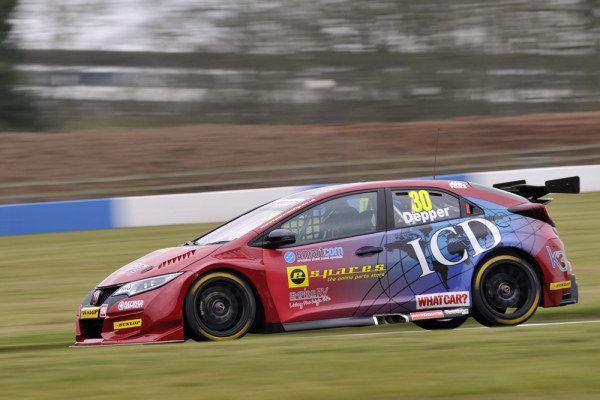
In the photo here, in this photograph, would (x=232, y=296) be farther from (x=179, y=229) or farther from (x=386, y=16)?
(x=386, y=16)

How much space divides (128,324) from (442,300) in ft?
8.28

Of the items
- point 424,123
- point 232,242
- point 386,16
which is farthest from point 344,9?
point 232,242

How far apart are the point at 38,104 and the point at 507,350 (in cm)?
2451

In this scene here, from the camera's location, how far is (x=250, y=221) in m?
7.69

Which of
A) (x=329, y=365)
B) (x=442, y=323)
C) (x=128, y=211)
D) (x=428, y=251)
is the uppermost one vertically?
(x=128, y=211)

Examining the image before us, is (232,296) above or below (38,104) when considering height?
below

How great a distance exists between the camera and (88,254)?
14.2 meters

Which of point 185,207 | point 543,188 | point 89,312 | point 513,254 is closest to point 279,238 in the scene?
point 89,312

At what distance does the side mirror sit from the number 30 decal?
1.10 meters

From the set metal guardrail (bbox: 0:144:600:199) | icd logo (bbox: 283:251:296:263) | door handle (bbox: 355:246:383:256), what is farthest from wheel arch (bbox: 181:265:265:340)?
metal guardrail (bbox: 0:144:600:199)

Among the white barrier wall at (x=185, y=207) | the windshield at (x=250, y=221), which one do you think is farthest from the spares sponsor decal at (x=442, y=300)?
the white barrier wall at (x=185, y=207)

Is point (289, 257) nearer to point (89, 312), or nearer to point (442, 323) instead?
point (89, 312)

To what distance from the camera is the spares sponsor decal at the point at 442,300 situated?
289 inches

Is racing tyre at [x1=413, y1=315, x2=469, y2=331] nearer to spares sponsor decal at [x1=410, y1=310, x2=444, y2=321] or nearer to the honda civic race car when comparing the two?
the honda civic race car
